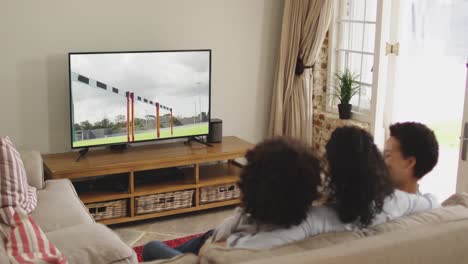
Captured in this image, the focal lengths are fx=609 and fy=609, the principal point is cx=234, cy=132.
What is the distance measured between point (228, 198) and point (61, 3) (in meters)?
1.91

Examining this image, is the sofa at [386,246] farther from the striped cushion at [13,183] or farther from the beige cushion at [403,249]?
the striped cushion at [13,183]

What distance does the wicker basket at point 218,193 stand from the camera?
4.64 meters

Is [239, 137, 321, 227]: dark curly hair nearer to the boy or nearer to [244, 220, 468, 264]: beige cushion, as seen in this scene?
[244, 220, 468, 264]: beige cushion

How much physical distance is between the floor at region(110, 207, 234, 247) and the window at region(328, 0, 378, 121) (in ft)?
4.65

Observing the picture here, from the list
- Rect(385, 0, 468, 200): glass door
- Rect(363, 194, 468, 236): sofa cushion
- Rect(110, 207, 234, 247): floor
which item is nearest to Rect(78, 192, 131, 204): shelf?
Rect(110, 207, 234, 247): floor

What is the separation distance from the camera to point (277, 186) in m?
1.83

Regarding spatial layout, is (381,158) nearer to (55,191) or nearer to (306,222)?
(306,222)

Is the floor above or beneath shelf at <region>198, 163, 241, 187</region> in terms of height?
beneath

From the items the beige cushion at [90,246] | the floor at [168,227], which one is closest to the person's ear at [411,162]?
the beige cushion at [90,246]

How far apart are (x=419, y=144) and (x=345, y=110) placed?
263cm

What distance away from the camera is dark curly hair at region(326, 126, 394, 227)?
1.94 m

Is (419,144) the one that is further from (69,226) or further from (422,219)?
(69,226)

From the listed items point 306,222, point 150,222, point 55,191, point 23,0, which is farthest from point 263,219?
point 23,0

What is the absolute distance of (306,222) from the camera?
1950 millimetres
